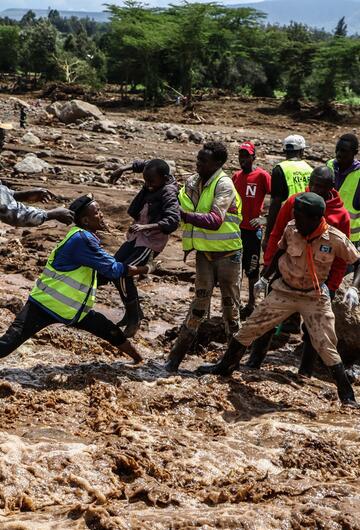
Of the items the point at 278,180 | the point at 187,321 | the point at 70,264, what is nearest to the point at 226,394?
the point at 187,321

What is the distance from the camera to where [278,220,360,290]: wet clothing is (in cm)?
521

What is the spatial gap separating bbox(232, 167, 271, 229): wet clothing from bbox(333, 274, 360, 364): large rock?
115 centimetres

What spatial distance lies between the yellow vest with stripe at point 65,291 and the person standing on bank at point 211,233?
2.94 ft

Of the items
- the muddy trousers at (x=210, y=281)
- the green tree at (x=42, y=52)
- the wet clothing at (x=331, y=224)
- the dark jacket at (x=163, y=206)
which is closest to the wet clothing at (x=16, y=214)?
the dark jacket at (x=163, y=206)

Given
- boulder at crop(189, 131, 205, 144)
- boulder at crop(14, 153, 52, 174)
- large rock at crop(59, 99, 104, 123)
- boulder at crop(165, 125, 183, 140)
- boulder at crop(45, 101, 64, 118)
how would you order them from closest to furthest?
boulder at crop(14, 153, 52, 174) < boulder at crop(189, 131, 205, 144) < boulder at crop(165, 125, 183, 140) < large rock at crop(59, 99, 104, 123) < boulder at crop(45, 101, 64, 118)

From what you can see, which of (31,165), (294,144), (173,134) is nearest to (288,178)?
(294,144)

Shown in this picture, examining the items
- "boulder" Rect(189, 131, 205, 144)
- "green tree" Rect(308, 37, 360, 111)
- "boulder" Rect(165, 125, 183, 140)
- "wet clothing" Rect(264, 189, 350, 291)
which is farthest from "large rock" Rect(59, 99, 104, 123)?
"wet clothing" Rect(264, 189, 350, 291)

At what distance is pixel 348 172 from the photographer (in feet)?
21.1

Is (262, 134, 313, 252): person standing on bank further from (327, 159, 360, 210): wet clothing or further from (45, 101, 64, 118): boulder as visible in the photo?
(45, 101, 64, 118): boulder

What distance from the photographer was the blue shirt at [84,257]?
205 inches

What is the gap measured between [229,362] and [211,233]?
1003 mm

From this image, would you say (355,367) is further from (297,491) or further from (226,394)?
(297,491)

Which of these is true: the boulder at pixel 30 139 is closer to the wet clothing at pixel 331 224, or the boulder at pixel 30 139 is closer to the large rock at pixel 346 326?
the large rock at pixel 346 326

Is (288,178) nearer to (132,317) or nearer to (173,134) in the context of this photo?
(132,317)
